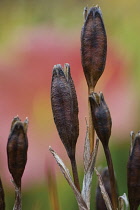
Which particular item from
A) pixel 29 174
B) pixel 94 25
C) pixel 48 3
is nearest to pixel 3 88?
pixel 29 174

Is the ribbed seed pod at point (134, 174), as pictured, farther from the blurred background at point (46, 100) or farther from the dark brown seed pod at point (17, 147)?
the blurred background at point (46, 100)

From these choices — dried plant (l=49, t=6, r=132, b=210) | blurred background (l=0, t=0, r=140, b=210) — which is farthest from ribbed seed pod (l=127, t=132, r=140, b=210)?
blurred background (l=0, t=0, r=140, b=210)

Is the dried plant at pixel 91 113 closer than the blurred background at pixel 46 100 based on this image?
Yes

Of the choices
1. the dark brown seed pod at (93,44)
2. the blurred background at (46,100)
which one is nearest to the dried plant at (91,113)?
the dark brown seed pod at (93,44)

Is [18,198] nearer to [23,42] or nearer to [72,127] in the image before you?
[72,127]

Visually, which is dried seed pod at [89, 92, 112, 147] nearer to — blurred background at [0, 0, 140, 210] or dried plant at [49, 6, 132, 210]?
dried plant at [49, 6, 132, 210]

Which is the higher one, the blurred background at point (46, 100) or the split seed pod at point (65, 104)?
the blurred background at point (46, 100)

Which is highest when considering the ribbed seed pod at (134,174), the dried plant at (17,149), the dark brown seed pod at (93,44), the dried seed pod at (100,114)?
the dark brown seed pod at (93,44)
